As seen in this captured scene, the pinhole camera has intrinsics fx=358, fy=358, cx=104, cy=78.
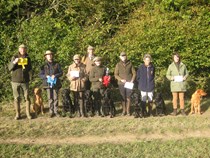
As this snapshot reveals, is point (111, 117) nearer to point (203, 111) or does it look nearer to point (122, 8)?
point (203, 111)

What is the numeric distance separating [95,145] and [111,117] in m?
2.04

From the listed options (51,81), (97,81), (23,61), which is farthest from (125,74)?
(23,61)

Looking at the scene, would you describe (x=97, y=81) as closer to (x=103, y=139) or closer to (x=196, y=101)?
(x=103, y=139)

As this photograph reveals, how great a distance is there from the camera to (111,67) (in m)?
12.1

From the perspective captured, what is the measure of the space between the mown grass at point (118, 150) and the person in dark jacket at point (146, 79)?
6.69 ft

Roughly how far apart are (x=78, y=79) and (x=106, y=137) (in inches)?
79.7

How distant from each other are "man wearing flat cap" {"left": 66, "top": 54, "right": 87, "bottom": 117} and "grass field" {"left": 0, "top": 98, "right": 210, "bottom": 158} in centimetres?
50

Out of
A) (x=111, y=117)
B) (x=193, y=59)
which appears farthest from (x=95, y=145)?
(x=193, y=59)

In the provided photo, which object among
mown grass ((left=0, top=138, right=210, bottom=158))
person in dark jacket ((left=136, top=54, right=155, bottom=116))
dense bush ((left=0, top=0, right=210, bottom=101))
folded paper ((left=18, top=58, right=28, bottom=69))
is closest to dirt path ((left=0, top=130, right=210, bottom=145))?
mown grass ((left=0, top=138, right=210, bottom=158))

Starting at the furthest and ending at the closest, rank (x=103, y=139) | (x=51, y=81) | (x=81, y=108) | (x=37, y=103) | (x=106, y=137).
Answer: (x=37, y=103), (x=81, y=108), (x=51, y=81), (x=106, y=137), (x=103, y=139)

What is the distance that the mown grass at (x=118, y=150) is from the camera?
761cm

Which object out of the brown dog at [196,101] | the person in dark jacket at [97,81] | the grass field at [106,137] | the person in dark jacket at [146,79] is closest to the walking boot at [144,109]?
the person in dark jacket at [146,79]

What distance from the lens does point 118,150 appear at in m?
7.82

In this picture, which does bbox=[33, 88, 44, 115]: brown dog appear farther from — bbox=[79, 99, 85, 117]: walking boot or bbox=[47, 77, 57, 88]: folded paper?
bbox=[79, 99, 85, 117]: walking boot
